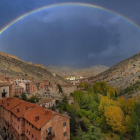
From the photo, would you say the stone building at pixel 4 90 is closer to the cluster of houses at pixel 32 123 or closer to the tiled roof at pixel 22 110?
the cluster of houses at pixel 32 123

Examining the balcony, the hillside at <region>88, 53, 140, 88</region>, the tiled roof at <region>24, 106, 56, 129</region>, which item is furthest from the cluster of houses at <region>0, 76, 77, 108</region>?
→ the hillside at <region>88, 53, 140, 88</region>

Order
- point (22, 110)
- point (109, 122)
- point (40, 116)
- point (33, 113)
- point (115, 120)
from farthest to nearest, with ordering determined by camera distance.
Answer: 1. point (109, 122)
2. point (115, 120)
3. point (22, 110)
4. point (33, 113)
5. point (40, 116)

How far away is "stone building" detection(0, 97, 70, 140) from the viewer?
1688 centimetres

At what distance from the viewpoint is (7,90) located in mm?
36531

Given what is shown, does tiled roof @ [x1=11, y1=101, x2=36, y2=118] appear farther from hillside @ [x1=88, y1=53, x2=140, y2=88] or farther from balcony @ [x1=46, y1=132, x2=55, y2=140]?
hillside @ [x1=88, y1=53, x2=140, y2=88]

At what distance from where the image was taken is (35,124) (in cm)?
1703

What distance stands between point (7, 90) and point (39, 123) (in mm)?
23420

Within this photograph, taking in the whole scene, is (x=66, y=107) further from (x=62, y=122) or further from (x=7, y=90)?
(x=62, y=122)

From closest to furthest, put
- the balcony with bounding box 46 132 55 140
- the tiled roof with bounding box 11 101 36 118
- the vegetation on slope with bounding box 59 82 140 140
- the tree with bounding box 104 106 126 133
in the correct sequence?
the balcony with bounding box 46 132 55 140, the tiled roof with bounding box 11 101 36 118, the vegetation on slope with bounding box 59 82 140 140, the tree with bounding box 104 106 126 133

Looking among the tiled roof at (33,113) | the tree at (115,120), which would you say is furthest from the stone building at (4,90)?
the tree at (115,120)

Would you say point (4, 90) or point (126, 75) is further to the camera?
point (126, 75)

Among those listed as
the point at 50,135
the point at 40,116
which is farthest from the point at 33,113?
the point at 50,135

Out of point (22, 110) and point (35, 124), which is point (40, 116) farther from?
point (22, 110)

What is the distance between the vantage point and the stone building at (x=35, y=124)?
1688 cm
